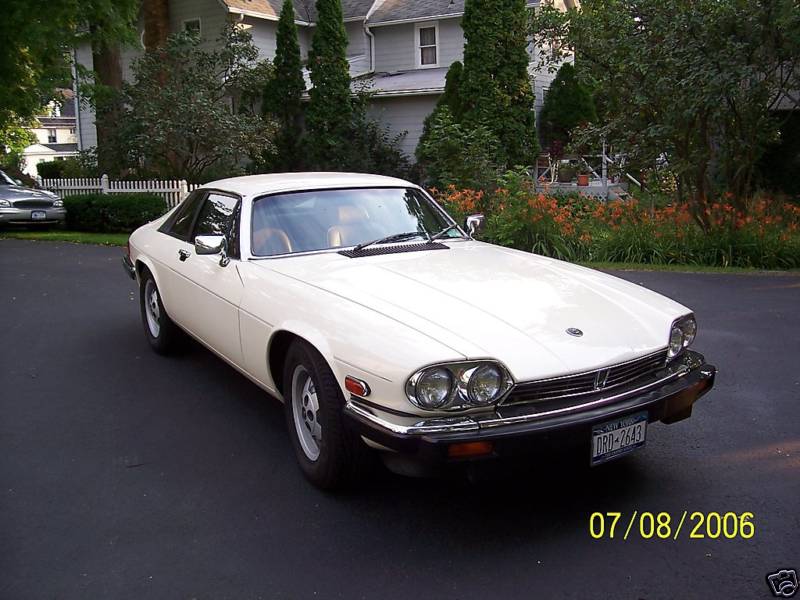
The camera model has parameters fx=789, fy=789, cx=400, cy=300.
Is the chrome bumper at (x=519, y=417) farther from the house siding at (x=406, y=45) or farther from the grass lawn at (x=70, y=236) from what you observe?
the house siding at (x=406, y=45)

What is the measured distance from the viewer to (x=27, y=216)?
55.8ft

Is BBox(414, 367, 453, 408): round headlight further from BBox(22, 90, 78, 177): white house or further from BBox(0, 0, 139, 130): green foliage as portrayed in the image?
BBox(22, 90, 78, 177): white house

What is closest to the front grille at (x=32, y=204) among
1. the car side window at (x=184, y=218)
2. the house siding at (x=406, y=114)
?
the house siding at (x=406, y=114)

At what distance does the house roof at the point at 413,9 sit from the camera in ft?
76.1

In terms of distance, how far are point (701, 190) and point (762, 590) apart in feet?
30.2

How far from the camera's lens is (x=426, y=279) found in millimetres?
4273

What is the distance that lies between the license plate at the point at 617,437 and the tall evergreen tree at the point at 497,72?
Result: 16.9 m

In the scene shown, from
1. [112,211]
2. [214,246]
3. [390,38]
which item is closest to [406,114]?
[390,38]

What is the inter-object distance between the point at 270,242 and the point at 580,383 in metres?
2.23

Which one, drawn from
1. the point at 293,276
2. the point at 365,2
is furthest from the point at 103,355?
the point at 365,2

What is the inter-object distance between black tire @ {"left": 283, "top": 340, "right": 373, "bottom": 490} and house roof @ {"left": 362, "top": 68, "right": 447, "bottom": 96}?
18.9 metres

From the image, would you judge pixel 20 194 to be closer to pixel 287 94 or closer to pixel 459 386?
pixel 287 94

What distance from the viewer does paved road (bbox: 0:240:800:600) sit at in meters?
3.21

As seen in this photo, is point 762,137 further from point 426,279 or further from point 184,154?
point 184,154
